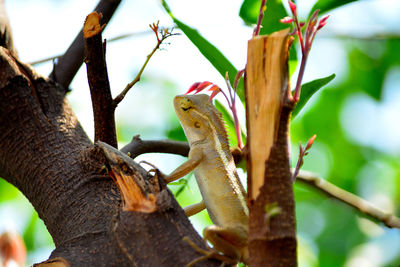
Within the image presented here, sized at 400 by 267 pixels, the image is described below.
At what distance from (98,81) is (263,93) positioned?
80 centimetres

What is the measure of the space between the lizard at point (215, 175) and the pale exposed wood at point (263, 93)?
471mm

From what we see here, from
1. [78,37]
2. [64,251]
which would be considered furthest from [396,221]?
[78,37]

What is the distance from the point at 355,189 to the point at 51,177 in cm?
393

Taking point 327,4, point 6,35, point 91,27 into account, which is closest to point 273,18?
point 327,4

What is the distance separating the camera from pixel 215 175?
7.73ft

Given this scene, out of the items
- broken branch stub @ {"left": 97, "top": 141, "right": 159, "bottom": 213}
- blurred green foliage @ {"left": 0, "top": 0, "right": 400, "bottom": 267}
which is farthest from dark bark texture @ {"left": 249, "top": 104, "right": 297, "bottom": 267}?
blurred green foliage @ {"left": 0, "top": 0, "right": 400, "bottom": 267}

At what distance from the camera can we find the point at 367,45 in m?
5.67

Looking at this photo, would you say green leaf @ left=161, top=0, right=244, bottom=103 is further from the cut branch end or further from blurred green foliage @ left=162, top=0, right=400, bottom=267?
blurred green foliage @ left=162, top=0, right=400, bottom=267

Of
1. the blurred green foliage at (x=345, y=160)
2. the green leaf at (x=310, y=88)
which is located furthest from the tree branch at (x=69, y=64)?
the blurred green foliage at (x=345, y=160)

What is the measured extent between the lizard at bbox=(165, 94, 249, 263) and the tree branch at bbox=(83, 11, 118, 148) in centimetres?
35

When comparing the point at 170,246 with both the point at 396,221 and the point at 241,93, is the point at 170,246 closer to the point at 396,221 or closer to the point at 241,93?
the point at 241,93

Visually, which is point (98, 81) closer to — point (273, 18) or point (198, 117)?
point (198, 117)

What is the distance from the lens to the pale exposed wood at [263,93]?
1.56 meters

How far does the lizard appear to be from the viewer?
200cm
